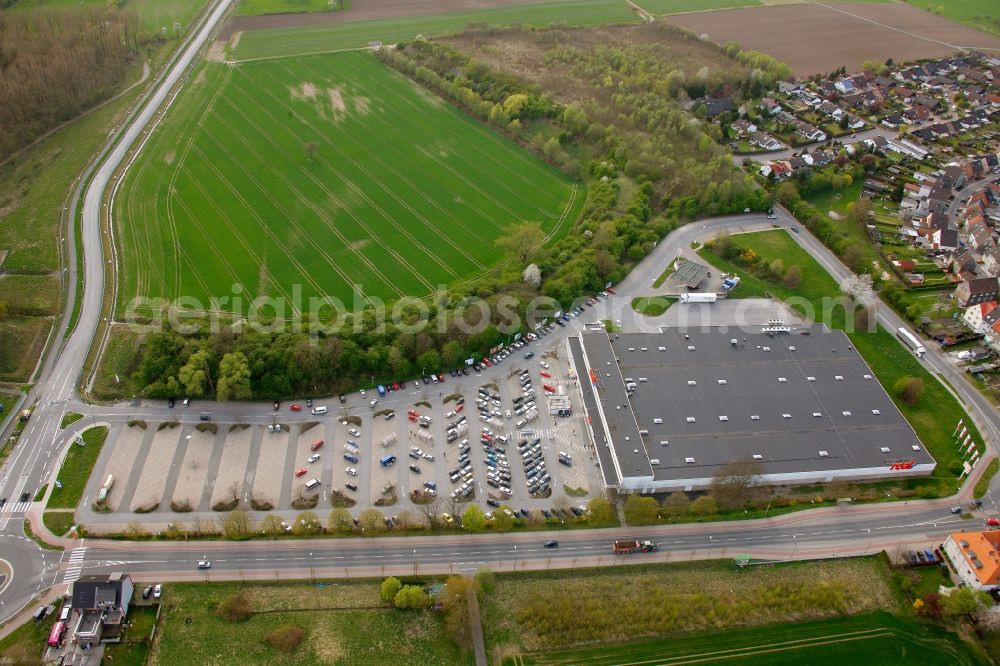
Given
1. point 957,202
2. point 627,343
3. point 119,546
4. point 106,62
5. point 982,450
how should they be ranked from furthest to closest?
point 106,62 → point 957,202 → point 627,343 → point 982,450 → point 119,546

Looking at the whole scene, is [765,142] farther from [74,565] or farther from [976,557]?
[74,565]

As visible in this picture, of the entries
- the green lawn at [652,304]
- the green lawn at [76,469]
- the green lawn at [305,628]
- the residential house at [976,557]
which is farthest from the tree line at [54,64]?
the residential house at [976,557]

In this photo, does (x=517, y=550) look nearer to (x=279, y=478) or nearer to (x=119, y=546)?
(x=279, y=478)

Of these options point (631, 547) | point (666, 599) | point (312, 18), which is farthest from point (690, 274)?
point (312, 18)

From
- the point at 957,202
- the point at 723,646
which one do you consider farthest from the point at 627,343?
the point at 957,202

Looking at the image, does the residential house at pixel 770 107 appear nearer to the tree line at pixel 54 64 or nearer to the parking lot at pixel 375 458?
the parking lot at pixel 375 458

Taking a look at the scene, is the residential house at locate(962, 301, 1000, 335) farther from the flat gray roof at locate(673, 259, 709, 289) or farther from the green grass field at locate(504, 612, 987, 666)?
the green grass field at locate(504, 612, 987, 666)
